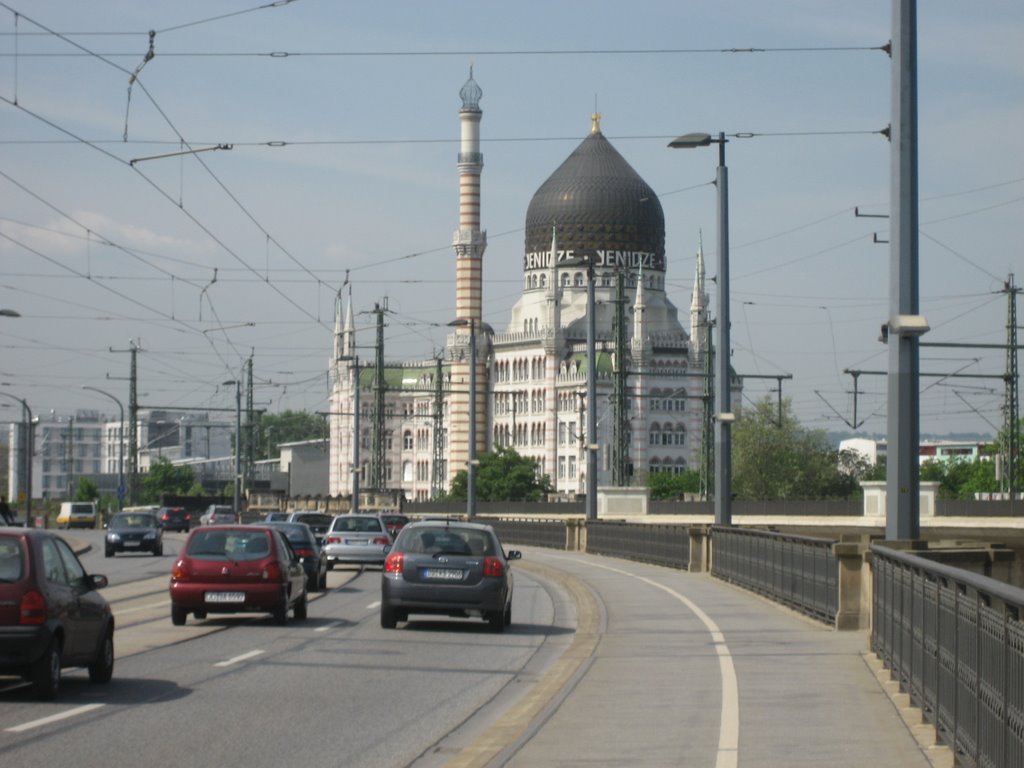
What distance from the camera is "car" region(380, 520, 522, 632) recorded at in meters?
22.7

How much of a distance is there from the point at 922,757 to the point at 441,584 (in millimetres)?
12032

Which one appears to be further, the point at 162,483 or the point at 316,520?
the point at 162,483

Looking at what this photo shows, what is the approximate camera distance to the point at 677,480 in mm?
136375

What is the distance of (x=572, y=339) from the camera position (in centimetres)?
16588

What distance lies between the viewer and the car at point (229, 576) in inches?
918

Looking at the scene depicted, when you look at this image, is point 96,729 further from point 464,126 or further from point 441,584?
point 464,126

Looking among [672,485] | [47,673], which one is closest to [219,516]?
[672,485]

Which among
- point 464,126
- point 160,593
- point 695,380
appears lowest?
point 160,593

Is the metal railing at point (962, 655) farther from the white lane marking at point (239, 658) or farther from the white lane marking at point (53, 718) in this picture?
the white lane marking at point (239, 658)

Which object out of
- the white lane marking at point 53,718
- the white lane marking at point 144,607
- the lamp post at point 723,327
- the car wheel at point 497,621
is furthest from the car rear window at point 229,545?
the lamp post at point 723,327

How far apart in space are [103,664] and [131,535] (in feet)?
132

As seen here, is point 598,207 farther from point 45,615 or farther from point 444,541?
point 45,615

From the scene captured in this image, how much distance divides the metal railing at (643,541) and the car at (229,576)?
1876cm

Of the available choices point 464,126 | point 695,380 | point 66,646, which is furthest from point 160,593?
point 695,380
